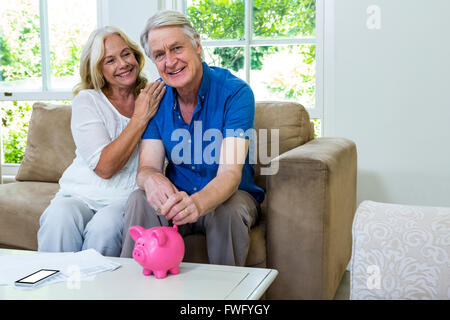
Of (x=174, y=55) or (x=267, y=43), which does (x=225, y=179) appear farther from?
(x=267, y=43)

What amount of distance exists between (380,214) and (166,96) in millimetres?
1089

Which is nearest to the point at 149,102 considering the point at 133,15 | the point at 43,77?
the point at 133,15

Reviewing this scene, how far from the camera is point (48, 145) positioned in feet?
8.00

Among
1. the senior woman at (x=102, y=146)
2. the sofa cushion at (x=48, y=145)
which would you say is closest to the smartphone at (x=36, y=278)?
the senior woman at (x=102, y=146)

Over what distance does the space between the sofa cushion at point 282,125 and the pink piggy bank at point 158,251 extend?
943 millimetres

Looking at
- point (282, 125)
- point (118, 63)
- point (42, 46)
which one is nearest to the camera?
point (118, 63)

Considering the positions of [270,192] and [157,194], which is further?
[270,192]

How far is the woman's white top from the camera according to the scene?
69.5 inches

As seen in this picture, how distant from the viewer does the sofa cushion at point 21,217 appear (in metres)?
2.05

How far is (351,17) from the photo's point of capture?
102 inches

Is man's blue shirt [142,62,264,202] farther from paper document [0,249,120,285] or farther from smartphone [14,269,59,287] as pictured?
smartphone [14,269,59,287]

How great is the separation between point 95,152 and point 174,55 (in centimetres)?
47
